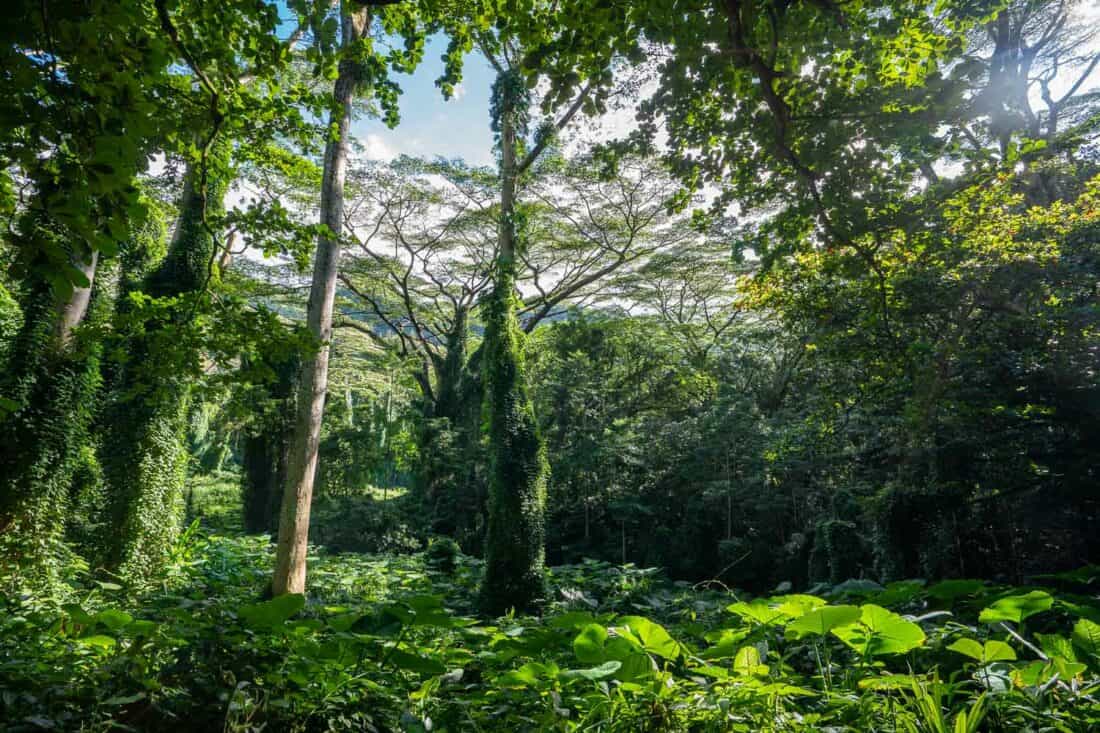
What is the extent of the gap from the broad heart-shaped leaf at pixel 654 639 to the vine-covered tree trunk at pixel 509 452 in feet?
20.5

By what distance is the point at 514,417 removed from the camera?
7848mm

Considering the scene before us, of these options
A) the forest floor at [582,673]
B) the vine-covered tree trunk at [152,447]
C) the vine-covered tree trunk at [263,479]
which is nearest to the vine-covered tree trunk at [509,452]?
the vine-covered tree trunk at [152,447]

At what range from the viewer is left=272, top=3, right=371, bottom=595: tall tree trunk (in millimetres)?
6344

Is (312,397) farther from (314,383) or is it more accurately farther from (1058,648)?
(1058,648)

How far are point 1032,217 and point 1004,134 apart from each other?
4.02 metres

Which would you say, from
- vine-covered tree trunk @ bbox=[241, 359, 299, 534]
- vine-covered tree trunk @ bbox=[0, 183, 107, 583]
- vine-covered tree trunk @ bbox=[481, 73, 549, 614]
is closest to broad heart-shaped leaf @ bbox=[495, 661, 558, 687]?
vine-covered tree trunk @ bbox=[481, 73, 549, 614]

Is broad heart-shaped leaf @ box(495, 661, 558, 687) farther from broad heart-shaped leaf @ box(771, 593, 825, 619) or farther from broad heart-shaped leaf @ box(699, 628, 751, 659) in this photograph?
broad heart-shaped leaf @ box(771, 593, 825, 619)

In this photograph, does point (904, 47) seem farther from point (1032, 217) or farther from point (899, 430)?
point (899, 430)

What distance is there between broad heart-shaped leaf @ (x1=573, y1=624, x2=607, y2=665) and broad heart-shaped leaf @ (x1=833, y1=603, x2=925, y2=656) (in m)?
0.50

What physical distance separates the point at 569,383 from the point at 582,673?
12284 mm

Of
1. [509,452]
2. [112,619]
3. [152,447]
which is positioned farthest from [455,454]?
[112,619]

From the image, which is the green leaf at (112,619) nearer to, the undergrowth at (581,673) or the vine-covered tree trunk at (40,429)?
the undergrowth at (581,673)

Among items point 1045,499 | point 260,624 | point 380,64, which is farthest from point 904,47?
point 1045,499

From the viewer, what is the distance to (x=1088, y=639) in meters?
1.14
